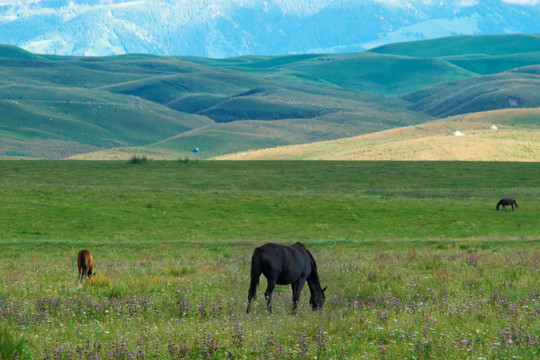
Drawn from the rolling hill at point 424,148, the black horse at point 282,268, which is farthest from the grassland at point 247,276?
the rolling hill at point 424,148

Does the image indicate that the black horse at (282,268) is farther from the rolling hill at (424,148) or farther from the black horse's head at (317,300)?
the rolling hill at (424,148)

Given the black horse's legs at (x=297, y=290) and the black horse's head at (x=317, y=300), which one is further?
the black horse's head at (x=317, y=300)

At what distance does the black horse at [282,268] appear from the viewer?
12.0 metres

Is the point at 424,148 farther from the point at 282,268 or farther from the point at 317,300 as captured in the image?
the point at 282,268

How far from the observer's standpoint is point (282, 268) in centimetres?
1225

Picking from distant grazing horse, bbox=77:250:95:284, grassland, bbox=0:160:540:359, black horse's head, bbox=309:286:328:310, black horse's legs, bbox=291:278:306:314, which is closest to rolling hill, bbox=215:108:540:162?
grassland, bbox=0:160:540:359

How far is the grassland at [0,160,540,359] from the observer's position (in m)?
9.46

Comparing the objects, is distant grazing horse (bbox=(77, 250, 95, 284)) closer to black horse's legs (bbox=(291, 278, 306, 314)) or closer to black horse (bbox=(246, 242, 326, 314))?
black horse (bbox=(246, 242, 326, 314))

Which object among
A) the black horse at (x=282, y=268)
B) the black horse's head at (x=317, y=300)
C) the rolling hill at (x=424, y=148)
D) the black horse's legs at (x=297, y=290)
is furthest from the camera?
the rolling hill at (x=424, y=148)

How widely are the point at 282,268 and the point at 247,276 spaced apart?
16.8 feet

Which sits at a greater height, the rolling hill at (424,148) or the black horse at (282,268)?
the rolling hill at (424,148)

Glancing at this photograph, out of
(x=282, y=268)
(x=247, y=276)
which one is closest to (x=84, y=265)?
(x=247, y=276)

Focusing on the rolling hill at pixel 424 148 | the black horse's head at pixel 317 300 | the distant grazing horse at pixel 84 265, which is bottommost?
the black horse's head at pixel 317 300

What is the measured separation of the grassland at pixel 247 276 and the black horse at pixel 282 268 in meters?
0.37
